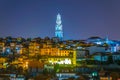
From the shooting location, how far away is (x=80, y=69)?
80.8 feet

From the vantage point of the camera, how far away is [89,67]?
25406 millimetres

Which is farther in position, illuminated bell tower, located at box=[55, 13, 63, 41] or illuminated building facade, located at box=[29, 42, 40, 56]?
illuminated bell tower, located at box=[55, 13, 63, 41]

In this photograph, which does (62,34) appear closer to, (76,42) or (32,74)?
(76,42)

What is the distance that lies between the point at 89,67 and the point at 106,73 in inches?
96.9

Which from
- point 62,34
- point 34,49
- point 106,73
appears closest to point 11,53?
point 34,49

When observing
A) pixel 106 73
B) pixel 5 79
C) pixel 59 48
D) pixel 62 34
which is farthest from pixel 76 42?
pixel 5 79

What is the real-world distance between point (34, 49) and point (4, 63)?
4.47m

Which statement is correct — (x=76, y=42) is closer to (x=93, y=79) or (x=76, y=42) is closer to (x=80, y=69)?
(x=80, y=69)

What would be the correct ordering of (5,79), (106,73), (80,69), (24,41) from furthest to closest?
(24,41), (80,69), (106,73), (5,79)

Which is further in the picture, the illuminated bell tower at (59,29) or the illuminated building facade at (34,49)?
the illuminated bell tower at (59,29)

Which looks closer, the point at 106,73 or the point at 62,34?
the point at 106,73

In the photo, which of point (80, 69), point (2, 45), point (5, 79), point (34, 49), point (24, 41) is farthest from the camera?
point (24, 41)

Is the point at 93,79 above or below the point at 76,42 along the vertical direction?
below

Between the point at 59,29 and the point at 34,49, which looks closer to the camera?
the point at 34,49
